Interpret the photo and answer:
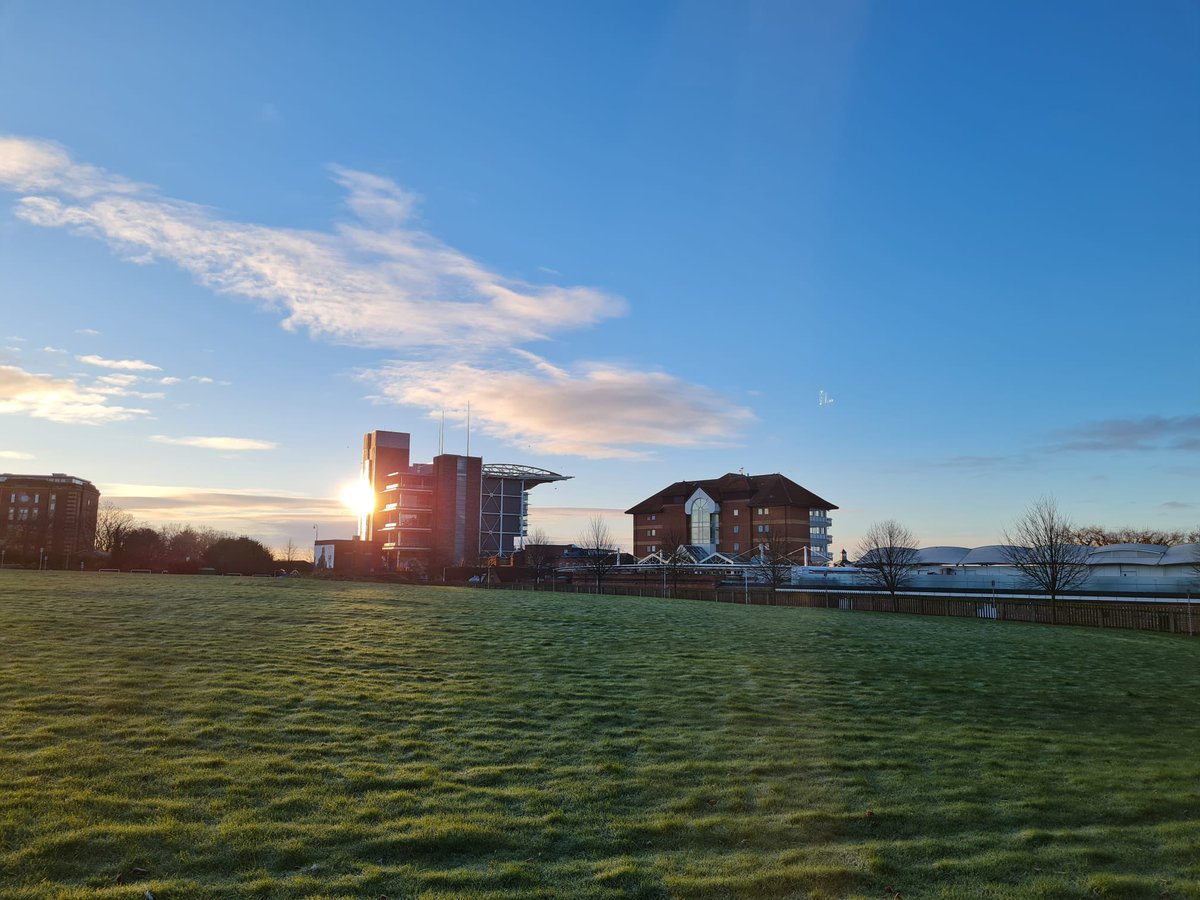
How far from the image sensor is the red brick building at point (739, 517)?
11794 cm

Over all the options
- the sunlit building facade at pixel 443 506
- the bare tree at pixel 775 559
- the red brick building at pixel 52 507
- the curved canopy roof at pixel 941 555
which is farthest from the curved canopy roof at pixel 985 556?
the red brick building at pixel 52 507

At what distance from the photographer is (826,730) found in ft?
42.6

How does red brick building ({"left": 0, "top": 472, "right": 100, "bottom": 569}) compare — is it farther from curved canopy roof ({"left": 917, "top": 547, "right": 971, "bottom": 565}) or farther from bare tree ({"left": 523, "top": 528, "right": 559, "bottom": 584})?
curved canopy roof ({"left": 917, "top": 547, "right": 971, "bottom": 565})

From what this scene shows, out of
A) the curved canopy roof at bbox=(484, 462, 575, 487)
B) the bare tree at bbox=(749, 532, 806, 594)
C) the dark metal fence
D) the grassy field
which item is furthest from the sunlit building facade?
Result: the grassy field

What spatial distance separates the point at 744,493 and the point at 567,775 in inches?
4605

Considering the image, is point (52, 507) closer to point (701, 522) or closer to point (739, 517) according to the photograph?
point (701, 522)

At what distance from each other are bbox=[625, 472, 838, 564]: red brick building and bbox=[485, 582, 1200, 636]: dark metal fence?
52.2 meters

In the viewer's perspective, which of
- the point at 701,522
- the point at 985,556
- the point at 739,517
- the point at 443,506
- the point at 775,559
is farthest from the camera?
the point at 443,506

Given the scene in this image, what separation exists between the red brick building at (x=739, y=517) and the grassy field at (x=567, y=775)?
9374 cm

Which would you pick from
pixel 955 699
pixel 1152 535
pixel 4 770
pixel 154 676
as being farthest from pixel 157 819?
pixel 1152 535

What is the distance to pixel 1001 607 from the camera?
44.5 metres

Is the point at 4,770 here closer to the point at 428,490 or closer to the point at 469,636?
the point at 469,636

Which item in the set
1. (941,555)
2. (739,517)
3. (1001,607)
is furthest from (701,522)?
(1001,607)

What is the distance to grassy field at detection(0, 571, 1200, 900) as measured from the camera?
7336 millimetres
